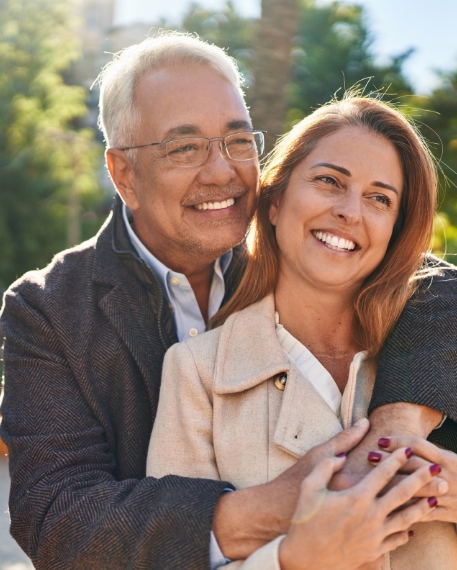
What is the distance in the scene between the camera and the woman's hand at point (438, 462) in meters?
2.39

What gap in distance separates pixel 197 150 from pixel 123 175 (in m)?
0.50

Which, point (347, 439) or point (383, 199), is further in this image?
point (383, 199)

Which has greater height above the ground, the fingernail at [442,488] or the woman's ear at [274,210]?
the woman's ear at [274,210]

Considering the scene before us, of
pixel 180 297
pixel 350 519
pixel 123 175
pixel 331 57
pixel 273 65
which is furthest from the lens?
pixel 331 57

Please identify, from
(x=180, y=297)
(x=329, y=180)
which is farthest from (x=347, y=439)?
(x=180, y=297)

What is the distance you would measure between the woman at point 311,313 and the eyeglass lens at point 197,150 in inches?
19.4

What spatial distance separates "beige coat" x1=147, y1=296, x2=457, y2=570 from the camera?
2.58m

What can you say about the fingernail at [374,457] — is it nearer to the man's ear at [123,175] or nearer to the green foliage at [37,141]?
the man's ear at [123,175]

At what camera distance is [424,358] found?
8.81 ft

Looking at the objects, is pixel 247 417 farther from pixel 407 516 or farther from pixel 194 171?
pixel 194 171

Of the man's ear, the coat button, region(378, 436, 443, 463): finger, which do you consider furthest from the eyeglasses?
region(378, 436, 443, 463): finger

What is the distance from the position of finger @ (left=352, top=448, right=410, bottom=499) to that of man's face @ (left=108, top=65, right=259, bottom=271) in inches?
56.8

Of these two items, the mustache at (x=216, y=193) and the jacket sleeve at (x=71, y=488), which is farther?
the mustache at (x=216, y=193)

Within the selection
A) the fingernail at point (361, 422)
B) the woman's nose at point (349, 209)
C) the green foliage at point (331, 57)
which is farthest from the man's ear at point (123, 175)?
the green foliage at point (331, 57)
